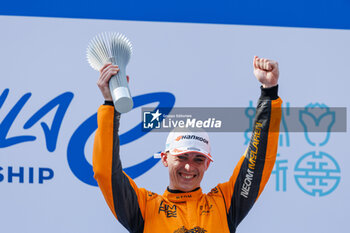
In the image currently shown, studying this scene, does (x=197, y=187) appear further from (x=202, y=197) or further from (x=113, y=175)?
(x=113, y=175)

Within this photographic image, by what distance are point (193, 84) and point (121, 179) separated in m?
0.98

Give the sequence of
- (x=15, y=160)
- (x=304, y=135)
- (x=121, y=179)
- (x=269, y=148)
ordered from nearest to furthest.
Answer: (x=121, y=179)
(x=269, y=148)
(x=15, y=160)
(x=304, y=135)

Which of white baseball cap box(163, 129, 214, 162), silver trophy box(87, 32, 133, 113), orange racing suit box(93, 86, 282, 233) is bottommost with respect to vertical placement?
orange racing suit box(93, 86, 282, 233)

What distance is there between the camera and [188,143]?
5.73 feet

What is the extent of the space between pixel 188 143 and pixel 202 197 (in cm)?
24

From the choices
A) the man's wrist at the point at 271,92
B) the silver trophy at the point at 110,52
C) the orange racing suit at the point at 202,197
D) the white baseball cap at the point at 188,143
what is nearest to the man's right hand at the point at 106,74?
the silver trophy at the point at 110,52

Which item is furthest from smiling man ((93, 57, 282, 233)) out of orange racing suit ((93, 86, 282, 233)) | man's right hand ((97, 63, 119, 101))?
man's right hand ((97, 63, 119, 101))

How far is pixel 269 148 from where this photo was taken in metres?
1.73

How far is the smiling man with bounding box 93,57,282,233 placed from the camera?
164 cm

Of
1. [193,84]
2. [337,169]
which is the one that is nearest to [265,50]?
[193,84]

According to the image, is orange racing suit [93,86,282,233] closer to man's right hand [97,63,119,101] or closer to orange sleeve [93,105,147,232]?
orange sleeve [93,105,147,232]

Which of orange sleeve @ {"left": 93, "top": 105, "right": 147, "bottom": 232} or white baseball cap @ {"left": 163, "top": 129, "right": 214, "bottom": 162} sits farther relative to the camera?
white baseball cap @ {"left": 163, "top": 129, "right": 214, "bottom": 162}

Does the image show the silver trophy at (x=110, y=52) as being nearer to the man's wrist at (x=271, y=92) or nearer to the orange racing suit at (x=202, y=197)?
the orange racing suit at (x=202, y=197)

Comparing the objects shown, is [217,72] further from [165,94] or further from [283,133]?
[283,133]
